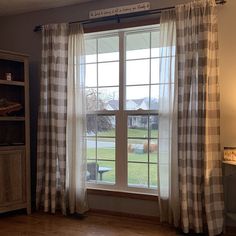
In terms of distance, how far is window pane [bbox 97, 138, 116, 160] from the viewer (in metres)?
3.46

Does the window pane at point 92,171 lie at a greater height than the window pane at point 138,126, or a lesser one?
lesser

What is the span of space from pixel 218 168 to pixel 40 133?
6.95 ft

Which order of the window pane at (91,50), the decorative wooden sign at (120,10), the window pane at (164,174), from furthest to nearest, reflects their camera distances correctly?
the window pane at (91,50) → the decorative wooden sign at (120,10) → the window pane at (164,174)

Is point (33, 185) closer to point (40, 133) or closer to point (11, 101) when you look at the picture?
point (40, 133)

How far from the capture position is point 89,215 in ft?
11.1

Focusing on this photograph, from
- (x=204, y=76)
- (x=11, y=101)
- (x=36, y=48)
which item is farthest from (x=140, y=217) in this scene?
Result: (x=36, y=48)

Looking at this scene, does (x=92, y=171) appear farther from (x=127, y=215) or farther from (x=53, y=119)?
(x=53, y=119)

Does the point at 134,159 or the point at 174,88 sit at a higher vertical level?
the point at 174,88

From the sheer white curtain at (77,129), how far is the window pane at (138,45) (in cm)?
55

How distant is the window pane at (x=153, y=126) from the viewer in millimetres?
3262

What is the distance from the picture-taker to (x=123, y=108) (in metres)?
3.39

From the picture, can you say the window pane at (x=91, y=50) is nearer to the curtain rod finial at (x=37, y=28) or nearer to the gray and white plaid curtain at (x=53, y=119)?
the gray and white plaid curtain at (x=53, y=119)

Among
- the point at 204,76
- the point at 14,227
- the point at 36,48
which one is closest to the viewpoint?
the point at 204,76

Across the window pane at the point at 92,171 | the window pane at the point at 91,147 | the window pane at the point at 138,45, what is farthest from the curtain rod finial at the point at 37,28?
the window pane at the point at 92,171
